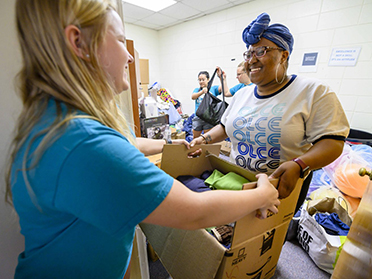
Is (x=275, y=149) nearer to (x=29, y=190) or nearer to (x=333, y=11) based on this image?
(x=29, y=190)

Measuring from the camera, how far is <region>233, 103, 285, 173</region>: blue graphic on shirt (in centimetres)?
89

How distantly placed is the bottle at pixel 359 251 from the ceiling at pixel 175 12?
11.3 ft

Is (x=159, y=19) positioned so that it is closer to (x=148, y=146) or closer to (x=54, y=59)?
(x=148, y=146)

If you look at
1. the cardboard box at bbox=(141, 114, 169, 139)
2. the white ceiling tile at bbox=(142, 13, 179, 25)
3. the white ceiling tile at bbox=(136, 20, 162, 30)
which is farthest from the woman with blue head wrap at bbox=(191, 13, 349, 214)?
the white ceiling tile at bbox=(136, 20, 162, 30)

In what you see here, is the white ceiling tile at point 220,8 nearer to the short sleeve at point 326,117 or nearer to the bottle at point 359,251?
the short sleeve at point 326,117

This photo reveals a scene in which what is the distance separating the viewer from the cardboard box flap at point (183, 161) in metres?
0.99

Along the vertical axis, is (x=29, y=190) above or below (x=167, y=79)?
below

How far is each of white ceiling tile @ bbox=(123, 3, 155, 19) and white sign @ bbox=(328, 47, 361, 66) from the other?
3.33 metres

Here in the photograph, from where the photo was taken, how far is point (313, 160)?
0.76 metres

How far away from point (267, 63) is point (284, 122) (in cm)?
34

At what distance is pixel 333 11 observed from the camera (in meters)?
2.22

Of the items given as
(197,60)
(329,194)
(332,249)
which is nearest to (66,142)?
(332,249)

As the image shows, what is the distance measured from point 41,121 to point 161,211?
317mm

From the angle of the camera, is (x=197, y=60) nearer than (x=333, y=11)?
No
